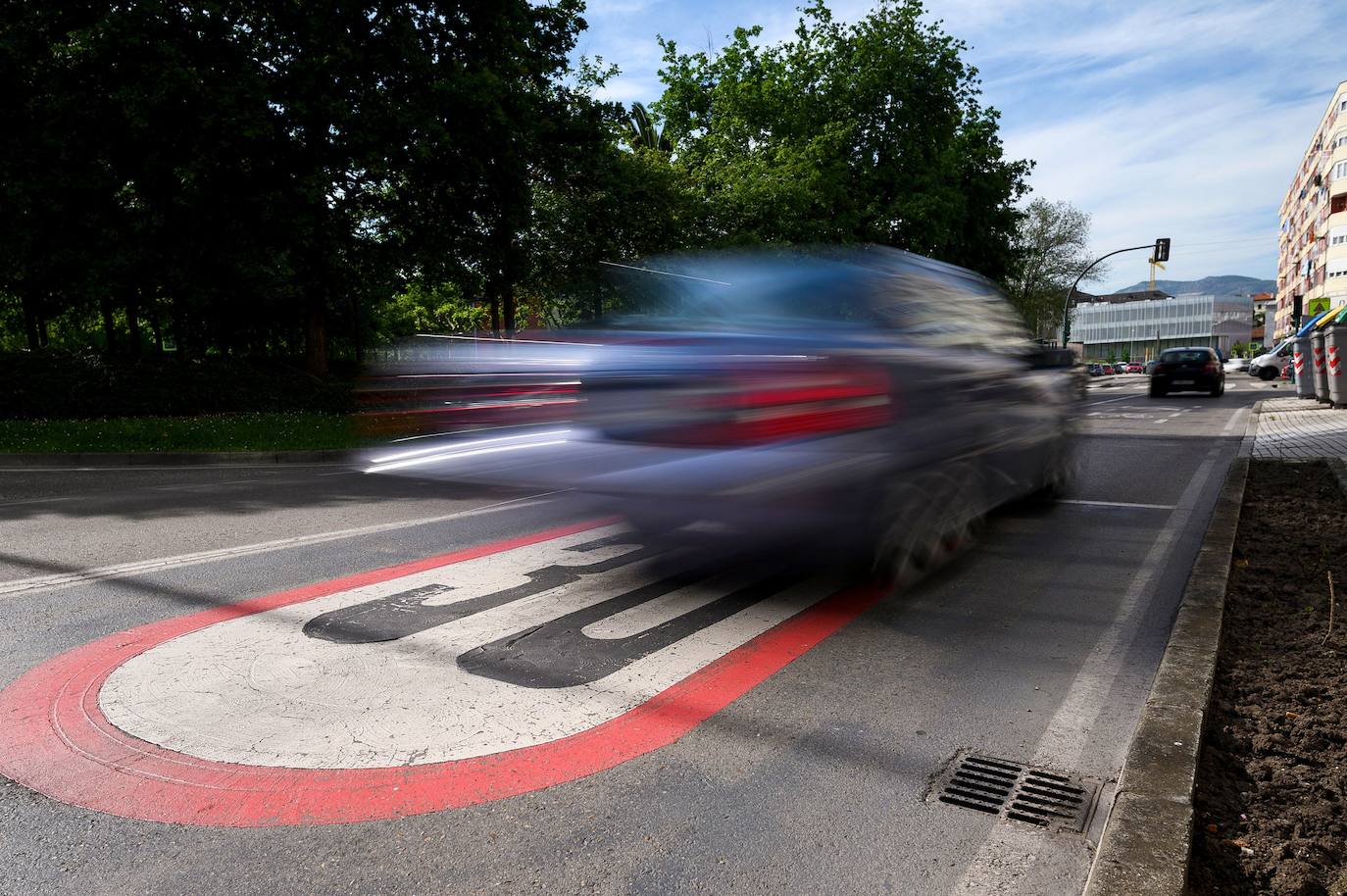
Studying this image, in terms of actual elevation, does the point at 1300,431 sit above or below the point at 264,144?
below

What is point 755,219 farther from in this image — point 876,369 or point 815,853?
point 815,853

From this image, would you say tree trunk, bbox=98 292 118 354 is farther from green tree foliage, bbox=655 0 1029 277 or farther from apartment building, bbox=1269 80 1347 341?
apartment building, bbox=1269 80 1347 341

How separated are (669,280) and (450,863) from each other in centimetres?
396

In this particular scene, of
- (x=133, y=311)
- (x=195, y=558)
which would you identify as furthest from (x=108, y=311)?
(x=195, y=558)

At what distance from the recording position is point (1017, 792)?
101 inches

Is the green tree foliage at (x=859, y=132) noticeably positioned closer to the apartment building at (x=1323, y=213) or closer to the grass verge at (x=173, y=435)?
the grass verge at (x=173, y=435)

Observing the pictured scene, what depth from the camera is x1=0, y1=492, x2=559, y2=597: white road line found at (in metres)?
4.75

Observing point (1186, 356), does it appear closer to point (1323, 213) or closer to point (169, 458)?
point (169, 458)

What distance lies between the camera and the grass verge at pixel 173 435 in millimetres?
12031

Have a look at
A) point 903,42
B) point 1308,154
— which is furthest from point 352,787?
point 1308,154

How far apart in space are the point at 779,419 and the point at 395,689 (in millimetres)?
1993

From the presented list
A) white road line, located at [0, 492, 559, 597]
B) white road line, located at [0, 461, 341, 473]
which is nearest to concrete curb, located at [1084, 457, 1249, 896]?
white road line, located at [0, 492, 559, 597]

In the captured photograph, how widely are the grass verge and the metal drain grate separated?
1038cm

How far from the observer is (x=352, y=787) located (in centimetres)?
253
